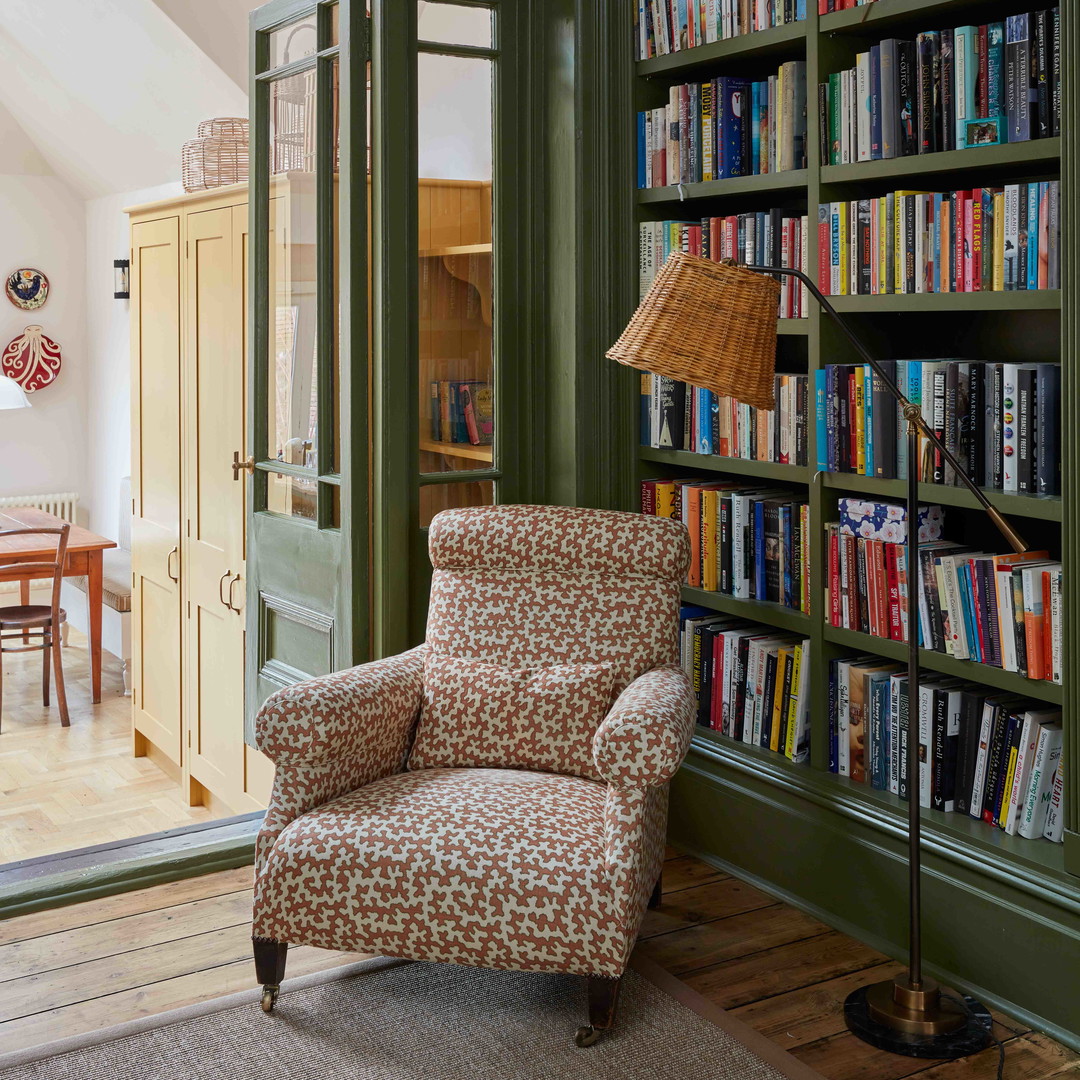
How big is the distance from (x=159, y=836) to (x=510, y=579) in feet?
3.72

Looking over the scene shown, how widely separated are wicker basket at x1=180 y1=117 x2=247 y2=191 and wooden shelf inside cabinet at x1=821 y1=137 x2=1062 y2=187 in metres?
2.49

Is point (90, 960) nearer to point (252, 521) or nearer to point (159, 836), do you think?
point (159, 836)

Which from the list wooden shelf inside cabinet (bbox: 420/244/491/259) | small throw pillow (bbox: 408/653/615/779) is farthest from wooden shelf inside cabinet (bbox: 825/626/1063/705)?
wooden shelf inside cabinet (bbox: 420/244/491/259)

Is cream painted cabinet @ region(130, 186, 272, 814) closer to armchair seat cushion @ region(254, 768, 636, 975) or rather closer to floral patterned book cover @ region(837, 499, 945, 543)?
armchair seat cushion @ region(254, 768, 636, 975)

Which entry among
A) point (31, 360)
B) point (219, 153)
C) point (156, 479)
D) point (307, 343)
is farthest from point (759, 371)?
point (31, 360)

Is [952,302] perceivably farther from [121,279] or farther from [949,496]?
[121,279]

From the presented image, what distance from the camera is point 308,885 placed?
2184 mm

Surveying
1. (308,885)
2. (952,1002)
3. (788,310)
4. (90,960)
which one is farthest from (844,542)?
(90,960)

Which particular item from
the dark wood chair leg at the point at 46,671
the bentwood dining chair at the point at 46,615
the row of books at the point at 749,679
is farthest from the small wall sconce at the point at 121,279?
the row of books at the point at 749,679

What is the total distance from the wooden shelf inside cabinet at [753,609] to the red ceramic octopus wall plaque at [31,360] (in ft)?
16.8

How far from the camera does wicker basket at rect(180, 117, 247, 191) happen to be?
434 centimetres

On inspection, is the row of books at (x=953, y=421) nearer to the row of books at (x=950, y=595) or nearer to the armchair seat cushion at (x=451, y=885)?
the row of books at (x=950, y=595)

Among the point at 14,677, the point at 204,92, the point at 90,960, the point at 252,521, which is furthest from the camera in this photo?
the point at 14,677

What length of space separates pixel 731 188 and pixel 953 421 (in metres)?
0.80
